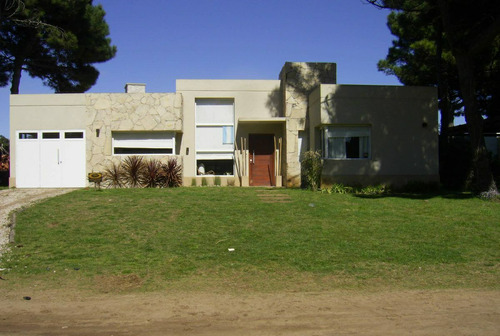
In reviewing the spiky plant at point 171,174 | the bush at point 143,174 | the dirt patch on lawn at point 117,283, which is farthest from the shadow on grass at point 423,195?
the dirt patch on lawn at point 117,283

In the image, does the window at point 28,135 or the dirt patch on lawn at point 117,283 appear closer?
the dirt patch on lawn at point 117,283

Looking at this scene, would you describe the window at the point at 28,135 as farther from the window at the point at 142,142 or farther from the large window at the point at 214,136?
the large window at the point at 214,136

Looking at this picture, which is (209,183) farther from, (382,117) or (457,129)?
(457,129)

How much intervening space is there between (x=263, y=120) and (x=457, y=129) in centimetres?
1187

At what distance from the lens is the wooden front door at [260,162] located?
63.2 feet

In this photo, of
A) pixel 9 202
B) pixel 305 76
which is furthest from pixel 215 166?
pixel 9 202

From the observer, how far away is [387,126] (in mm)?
16031

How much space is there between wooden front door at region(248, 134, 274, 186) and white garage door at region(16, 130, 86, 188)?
7.23 m

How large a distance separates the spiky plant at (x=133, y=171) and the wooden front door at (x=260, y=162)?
4.94 meters

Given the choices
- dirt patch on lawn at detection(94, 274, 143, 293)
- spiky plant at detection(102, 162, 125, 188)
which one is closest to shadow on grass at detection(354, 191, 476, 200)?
dirt patch on lawn at detection(94, 274, 143, 293)

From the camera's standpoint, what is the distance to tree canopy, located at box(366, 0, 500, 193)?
1357 centimetres

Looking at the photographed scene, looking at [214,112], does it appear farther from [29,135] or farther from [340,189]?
[29,135]

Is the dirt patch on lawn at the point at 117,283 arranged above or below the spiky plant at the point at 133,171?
below

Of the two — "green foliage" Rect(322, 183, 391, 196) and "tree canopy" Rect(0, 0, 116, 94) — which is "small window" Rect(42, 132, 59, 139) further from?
"green foliage" Rect(322, 183, 391, 196)
